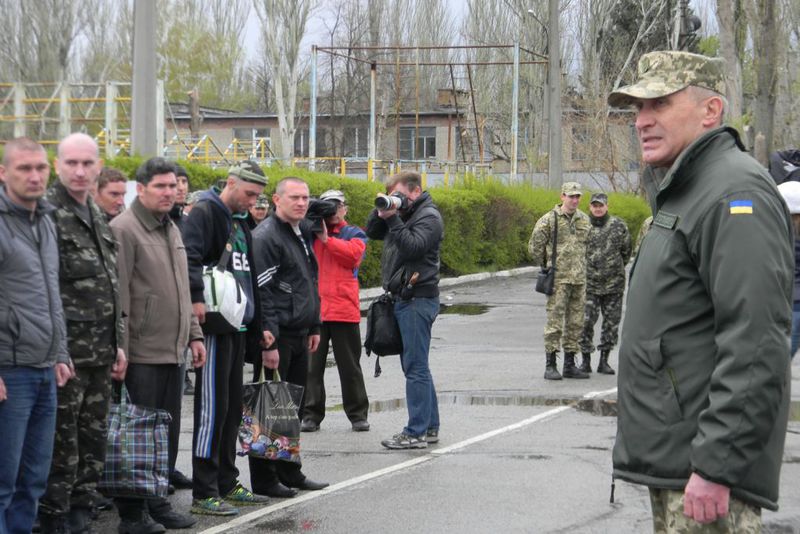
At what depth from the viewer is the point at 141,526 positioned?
687cm

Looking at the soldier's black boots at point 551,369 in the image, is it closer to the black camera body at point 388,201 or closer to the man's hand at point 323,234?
the man's hand at point 323,234

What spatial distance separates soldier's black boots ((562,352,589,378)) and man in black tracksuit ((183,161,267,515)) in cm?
645

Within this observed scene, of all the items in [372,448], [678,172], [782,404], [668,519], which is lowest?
[372,448]

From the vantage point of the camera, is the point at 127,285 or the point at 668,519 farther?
the point at 127,285

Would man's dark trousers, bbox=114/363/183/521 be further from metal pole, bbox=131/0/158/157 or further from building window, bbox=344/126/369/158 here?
building window, bbox=344/126/369/158

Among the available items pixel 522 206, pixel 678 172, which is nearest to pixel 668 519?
pixel 678 172

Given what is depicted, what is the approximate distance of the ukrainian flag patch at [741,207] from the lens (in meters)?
3.55

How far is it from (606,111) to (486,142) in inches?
705

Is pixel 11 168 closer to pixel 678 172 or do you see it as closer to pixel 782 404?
pixel 678 172

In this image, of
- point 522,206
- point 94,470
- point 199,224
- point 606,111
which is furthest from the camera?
point 606,111

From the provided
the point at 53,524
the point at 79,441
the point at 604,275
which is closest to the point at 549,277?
the point at 604,275

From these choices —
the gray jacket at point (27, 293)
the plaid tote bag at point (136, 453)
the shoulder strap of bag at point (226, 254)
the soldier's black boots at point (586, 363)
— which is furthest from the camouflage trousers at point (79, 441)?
the soldier's black boots at point (586, 363)

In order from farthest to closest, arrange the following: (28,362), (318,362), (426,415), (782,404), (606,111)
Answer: (606,111)
(318,362)
(426,415)
(28,362)
(782,404)

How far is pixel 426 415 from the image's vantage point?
9531 millimetres
